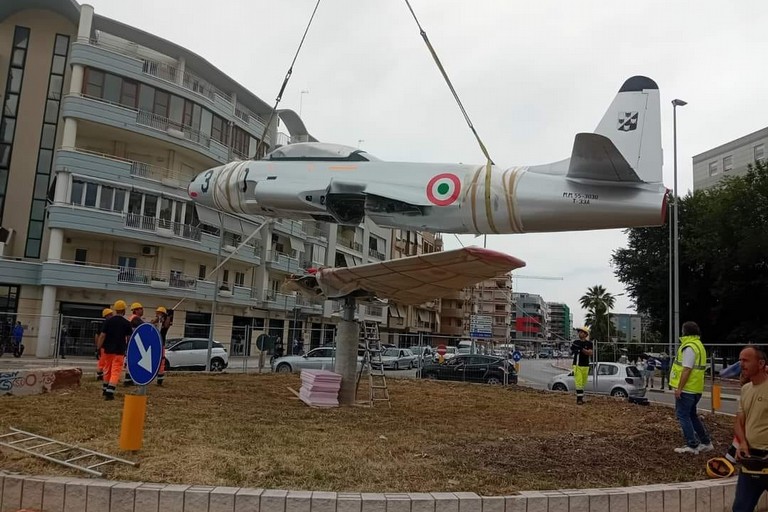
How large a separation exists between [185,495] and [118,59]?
34.1 metres

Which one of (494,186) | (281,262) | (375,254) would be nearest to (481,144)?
(494,186)

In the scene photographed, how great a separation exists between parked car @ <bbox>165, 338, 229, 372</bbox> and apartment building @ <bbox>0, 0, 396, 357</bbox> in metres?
6.67

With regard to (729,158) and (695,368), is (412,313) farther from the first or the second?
(695,368)

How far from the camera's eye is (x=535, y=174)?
24.6 feet

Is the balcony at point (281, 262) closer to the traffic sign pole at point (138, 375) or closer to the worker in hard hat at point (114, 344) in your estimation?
the worker in hard hat at point (114, 344)

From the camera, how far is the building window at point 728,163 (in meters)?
63.6

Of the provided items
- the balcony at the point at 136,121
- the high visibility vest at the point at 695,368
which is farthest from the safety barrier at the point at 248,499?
the balcony at the point at 136,121

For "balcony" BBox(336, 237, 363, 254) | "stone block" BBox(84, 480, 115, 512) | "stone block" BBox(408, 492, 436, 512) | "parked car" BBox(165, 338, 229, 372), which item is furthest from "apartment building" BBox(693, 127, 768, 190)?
"stone block" BBox(84, 480, 115, 512)

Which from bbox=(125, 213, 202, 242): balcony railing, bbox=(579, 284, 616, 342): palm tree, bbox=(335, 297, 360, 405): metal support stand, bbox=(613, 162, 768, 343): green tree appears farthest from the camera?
bbox=(579, 284, 616, 342): palm tree

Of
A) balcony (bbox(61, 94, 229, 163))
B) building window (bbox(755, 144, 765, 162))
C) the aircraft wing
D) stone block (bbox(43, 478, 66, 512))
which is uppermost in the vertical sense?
building window (bbox(755, 144, 765, 162))

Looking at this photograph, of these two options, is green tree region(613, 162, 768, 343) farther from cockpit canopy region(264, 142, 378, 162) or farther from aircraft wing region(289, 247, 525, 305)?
cockpit canopy region(264, 142, 378, 162)

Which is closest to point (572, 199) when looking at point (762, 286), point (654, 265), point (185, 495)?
point (185, 495)

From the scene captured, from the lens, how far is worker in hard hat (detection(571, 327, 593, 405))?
14.3 metres

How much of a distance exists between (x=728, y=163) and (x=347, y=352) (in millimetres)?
65222
